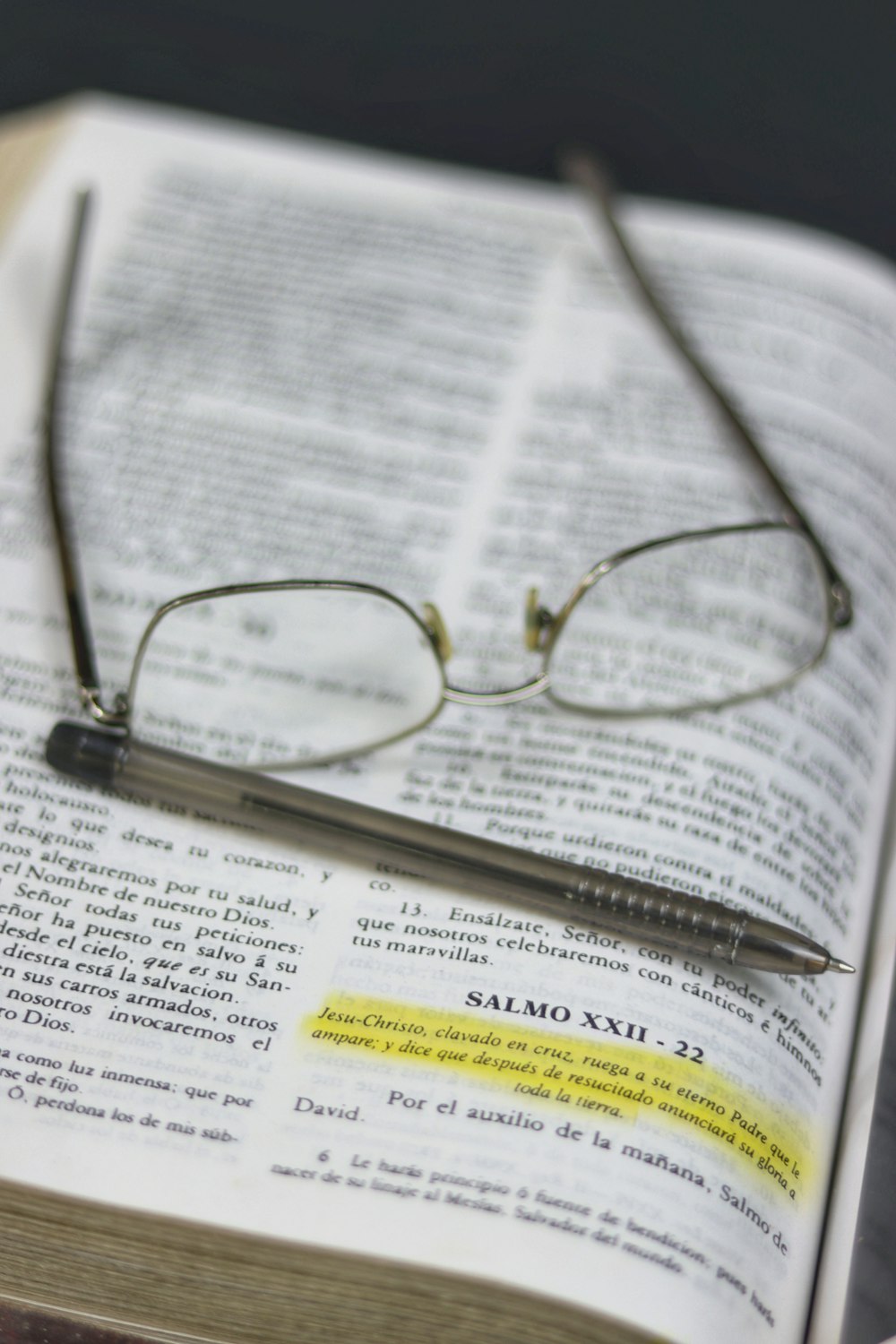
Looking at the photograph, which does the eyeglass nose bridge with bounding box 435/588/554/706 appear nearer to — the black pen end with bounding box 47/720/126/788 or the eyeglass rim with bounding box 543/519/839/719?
the eyeglass rim with bounding box 543/519/839/719

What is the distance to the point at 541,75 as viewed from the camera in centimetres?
96

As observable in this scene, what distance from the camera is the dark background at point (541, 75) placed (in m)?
0.94

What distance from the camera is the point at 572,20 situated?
98 centimetres

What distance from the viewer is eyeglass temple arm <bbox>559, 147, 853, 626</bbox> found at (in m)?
0.60

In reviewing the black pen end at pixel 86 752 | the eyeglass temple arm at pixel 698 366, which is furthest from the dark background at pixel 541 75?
the black pen end at pixel 86 752

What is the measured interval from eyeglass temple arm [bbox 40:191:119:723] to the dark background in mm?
318

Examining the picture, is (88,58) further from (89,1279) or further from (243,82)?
(89,1279)

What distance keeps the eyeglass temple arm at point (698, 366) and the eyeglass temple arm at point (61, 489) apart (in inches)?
13.0

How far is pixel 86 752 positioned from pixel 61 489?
0.59 ft

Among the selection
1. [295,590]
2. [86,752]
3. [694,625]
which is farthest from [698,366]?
[86,752]

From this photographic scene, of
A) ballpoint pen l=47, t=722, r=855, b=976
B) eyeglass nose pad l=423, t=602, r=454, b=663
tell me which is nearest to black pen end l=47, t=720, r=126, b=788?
ballpoint pen l=47, t=722, r=855, b=976

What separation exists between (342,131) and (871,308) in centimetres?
47

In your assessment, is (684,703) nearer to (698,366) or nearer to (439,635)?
(439,635)

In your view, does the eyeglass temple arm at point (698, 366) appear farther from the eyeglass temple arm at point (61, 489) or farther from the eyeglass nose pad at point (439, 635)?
the eyeglass temple arm at point (61, 489)
